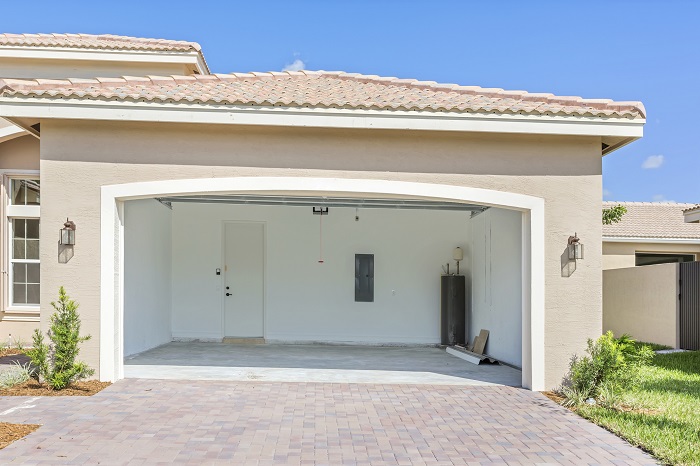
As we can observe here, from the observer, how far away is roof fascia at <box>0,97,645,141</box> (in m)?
9.46

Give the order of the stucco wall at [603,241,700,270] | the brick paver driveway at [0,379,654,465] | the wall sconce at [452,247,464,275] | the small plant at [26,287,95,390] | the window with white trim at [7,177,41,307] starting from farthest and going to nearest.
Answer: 1. the stucco wall at [603,241,700,270]
2. the wall sconce at [452,247,464,275]
3. the window with white trim at [7,177,41,307]
4. the small plant at [26,287,95,390]
5. the brick paver driveway at [0,379,654,465]

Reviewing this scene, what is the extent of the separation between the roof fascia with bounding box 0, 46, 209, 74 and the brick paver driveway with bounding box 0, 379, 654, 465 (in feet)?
27.6

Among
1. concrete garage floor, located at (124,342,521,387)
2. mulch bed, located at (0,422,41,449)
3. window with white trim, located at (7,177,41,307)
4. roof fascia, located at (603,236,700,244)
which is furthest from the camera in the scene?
roof fascia, located at (603,236,700,244)

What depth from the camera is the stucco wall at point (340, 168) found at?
32.0 feet

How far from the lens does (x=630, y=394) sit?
31.8 feet

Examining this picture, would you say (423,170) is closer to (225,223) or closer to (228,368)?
(228,368)

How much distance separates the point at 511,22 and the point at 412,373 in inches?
497

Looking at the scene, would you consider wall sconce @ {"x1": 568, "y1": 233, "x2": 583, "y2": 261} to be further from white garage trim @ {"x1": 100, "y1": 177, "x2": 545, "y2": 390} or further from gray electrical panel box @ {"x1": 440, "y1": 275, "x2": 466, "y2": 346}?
gray electrical panel box @ {"x1": 440, "y1": 275, "x2": 466, "y2": 346}

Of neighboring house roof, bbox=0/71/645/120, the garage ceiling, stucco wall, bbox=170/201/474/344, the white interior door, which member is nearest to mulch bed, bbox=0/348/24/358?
stucco wall, bbox=170/201/474/344

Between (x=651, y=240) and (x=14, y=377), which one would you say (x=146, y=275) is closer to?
(x=14, y=377)

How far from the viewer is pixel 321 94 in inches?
424

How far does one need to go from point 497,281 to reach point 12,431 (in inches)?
363

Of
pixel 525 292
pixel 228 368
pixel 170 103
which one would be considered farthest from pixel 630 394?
pixel 170 103

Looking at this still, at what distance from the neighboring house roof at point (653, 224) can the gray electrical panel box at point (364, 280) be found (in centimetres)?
873
